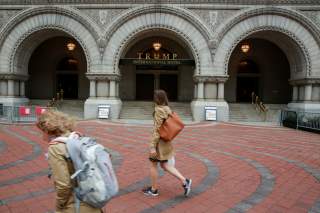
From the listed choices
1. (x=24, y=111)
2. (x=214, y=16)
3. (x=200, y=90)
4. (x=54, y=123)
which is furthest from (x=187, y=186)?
(x=214, y=16)

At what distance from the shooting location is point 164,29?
1939 cm

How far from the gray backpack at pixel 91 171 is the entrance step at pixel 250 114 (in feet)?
60.0

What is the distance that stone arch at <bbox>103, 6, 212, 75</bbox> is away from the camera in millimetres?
19047

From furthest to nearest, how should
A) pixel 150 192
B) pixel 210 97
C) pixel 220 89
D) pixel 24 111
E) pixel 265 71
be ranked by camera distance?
pixel 265 71 < pixel 210 97 < pixel 220 89 < pixel 24 111 < pixel 150 192

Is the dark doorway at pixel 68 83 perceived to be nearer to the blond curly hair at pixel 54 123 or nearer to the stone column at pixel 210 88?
the stone column at pixel 210 88

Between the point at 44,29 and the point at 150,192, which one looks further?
the point at 44,29

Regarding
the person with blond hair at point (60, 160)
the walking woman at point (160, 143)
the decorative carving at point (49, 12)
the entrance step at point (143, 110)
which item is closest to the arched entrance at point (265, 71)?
the entrance step at point (143, 110)

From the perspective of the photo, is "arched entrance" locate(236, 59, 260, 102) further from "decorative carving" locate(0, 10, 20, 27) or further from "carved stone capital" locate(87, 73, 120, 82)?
"decorative carving" locate(0, 10, 20, 27)

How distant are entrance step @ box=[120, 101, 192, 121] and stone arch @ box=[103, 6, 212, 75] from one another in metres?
3.40

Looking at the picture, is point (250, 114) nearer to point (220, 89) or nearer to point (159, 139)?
point (220, 89)

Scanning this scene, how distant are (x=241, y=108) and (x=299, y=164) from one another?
1486cm

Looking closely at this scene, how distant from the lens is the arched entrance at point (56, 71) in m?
26.0

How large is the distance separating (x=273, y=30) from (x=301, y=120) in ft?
24.0

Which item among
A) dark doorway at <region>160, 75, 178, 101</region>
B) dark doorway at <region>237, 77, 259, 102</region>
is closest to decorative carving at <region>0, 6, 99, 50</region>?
dark doorway at <region>160, 75, 178, 101</region>
